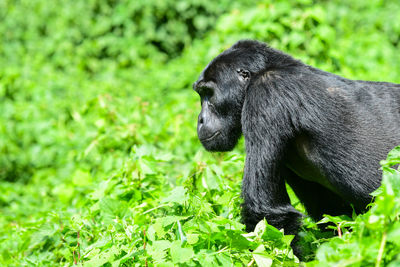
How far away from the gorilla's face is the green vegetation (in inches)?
10.3

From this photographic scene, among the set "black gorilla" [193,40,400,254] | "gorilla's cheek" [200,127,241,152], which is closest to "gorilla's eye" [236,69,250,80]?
"black gorilla" [193,40,400,254]

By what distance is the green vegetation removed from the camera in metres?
2.43

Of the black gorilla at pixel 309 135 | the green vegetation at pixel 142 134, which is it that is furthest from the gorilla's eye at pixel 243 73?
the green vegetation at pixel 142 134

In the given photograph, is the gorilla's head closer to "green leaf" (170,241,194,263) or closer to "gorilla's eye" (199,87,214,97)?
"gorilla's eye" (199,87,214,97)

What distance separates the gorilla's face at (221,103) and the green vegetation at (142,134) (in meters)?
0.26

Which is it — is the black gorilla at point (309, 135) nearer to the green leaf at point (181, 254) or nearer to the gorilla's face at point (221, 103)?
the gorilla's face at point (221, 103)

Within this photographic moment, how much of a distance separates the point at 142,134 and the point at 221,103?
5.18ft

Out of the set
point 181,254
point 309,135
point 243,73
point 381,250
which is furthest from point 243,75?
point 381,250

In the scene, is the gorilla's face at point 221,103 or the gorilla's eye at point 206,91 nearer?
the gorilla's face at point 221,103

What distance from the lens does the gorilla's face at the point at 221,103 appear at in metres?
3.24

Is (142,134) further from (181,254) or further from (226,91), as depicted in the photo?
(181,254)

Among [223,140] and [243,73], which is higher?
[243,73]

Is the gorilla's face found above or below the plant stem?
above

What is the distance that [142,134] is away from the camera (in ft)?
15.4
